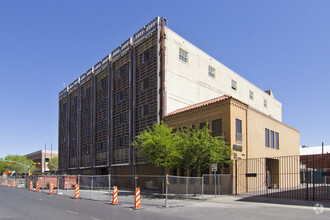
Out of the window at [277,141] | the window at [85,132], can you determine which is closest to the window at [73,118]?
the window at [85,132]

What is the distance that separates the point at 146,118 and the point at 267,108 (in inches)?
1172

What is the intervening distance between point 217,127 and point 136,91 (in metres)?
13.7

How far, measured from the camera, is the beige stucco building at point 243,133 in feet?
87.9

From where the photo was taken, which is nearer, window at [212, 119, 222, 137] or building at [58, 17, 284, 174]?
window at [212, 119, 222, 137]

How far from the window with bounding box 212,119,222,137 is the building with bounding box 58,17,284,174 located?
280cm

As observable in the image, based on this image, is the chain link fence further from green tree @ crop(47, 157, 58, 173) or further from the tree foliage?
green tree @ crop(47, 157, 58, 173)

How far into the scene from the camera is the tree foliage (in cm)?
2386

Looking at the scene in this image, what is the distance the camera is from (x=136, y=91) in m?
38.1

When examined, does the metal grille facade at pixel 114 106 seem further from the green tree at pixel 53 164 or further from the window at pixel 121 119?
the green tree at pixel 53 164

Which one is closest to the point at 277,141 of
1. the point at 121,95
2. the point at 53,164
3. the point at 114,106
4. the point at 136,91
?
the point at 136,91

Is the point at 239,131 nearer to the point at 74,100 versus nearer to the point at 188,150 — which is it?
the point at 188,150

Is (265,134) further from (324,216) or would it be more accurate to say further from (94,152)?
(94,152)

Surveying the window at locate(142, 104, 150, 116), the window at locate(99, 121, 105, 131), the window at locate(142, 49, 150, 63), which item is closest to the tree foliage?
the window at locate(142, 104, 150, 116)

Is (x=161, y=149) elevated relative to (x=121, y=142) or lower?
lower
